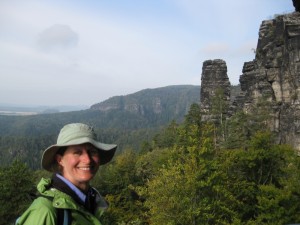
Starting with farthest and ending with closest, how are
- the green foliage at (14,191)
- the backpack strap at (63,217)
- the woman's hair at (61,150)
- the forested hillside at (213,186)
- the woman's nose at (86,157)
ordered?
the green foliage at (14,191), the forested hillside at (213,186), the woman's hair at (61,150), the woman's nose at (86,157), the backpack strap at (63,217)

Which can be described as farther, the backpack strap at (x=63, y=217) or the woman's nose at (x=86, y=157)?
the woman's nose at (x=86, y=157)

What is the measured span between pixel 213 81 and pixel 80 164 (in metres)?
67.5

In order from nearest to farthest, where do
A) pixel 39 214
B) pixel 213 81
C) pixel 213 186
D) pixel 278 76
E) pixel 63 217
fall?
pixel 39 214 → pixel 63 217 → pixel 213 186 → pixel 278 76 → pixel 213 81

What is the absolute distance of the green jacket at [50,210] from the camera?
305 cm

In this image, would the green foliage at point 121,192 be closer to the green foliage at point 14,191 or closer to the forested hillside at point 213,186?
the forested hillside at point 213,186

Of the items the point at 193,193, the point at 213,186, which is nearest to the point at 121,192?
the point at 193,193

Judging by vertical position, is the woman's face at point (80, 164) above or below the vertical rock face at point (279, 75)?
below

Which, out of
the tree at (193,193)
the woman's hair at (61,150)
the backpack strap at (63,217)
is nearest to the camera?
the backpack strap at (63,217)

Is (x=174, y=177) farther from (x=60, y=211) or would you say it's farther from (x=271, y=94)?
(x=271, y=94)

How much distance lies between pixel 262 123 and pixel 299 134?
6525 millimetres

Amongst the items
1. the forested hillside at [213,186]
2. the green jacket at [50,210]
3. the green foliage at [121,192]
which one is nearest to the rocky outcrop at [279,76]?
the forested hillside at [213,186]

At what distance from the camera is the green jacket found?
10.0ft

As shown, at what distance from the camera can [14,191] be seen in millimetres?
37500

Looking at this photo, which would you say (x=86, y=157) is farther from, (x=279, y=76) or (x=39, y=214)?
(x=279, y=76)
